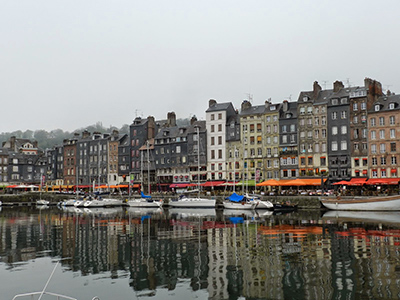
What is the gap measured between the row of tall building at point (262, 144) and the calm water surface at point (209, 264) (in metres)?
33.8

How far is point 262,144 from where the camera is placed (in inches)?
3152

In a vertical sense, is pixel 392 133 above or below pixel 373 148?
above

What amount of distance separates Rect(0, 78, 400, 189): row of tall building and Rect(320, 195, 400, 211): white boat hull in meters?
11.4

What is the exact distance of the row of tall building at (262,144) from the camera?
67938mm

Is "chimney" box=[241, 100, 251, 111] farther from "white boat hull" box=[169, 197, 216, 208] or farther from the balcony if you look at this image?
"white boat hull" box=[169, 197, 216, 208]

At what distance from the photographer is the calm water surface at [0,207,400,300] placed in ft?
52.6

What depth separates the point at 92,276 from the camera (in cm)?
1883

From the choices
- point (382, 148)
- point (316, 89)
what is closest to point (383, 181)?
point (382, 148)

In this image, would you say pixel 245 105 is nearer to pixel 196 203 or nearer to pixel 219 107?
pixel 219 107

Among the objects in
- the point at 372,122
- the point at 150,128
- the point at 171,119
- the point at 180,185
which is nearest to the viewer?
the point at 372,122

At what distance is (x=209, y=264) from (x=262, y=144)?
6079 cm

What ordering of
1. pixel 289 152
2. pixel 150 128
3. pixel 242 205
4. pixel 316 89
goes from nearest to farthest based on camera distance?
pixel 242 205 < pixel 316 89 < pixel 289 152 < pixel 150 128

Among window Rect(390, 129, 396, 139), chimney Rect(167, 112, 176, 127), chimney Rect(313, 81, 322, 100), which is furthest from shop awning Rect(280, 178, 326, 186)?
chimney Rect(167, 112, 176, 127)

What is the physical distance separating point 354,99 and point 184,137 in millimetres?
34627
